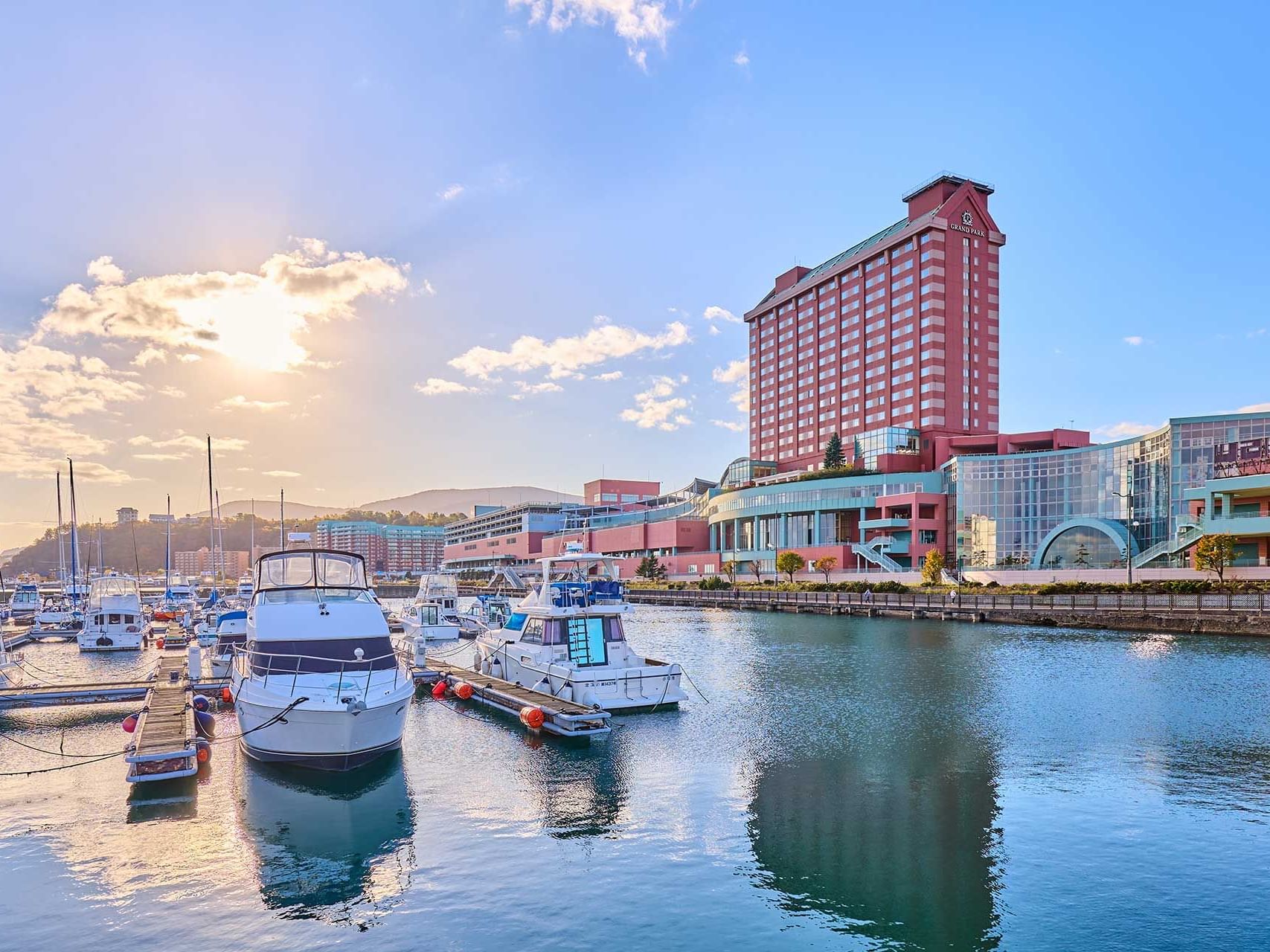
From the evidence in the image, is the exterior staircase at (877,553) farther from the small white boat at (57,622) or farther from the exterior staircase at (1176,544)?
the small white boat at (57,622)

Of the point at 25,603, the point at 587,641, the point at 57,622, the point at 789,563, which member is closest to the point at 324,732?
the point at 587,641

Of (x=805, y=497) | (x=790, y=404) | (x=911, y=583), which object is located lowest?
(x=911, y=583)

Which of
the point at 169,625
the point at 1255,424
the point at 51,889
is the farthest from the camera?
the point at 1255,424

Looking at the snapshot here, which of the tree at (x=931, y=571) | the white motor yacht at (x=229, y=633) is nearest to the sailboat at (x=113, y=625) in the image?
the white motor yacht at (x=229, y=633)

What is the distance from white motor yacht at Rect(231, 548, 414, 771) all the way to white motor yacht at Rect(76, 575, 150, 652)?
120ft

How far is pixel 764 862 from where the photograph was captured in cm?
1798

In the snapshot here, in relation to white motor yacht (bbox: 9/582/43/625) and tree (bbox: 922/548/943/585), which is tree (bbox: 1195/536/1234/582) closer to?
tree (bbox: 922/548/943/585)

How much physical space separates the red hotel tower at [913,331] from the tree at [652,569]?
32.2 meters

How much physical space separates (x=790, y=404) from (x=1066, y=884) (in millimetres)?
148271

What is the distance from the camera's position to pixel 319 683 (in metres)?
25.5

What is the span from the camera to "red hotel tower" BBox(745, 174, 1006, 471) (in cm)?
12900

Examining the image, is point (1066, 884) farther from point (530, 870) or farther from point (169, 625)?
point (169, 625)

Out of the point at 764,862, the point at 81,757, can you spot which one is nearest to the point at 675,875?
the point at 764,862

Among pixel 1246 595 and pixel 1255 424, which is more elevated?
pixel 1255 424
